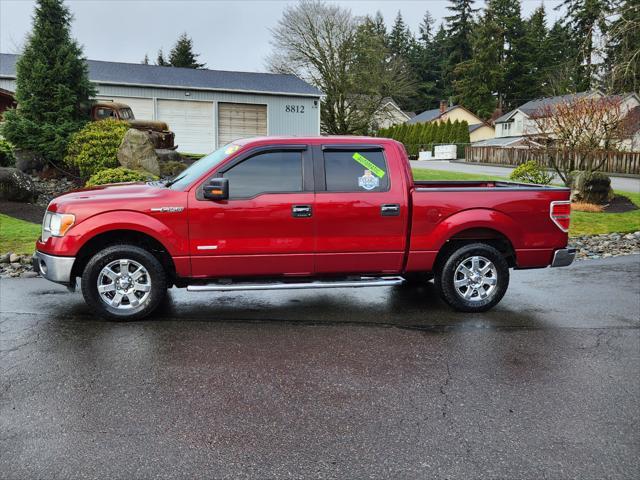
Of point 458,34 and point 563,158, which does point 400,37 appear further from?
point 563,158

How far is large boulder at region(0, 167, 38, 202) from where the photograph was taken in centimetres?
1311

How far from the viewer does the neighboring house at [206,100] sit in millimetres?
28891

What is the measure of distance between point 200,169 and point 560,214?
4.16 metres

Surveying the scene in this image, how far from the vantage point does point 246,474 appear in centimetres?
303

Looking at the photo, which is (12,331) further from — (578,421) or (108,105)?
(108,105)

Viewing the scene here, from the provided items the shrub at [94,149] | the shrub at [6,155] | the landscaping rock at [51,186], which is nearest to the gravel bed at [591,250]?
the landscaping rock at [51,186]

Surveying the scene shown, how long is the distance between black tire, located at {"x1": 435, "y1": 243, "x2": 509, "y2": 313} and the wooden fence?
11.7 metres

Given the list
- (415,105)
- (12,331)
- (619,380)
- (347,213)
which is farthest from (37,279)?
(415,105)

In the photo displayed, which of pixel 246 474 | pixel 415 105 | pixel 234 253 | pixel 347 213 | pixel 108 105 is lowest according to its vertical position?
pixel 246 474

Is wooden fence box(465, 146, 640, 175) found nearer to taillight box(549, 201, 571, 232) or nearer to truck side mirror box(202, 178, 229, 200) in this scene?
taillight box(549, 201, 571, 232)

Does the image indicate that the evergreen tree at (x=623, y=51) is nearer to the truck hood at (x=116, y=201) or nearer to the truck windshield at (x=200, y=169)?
the truck windshield at (x=200, y=169)

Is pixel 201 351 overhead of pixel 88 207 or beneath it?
beneath

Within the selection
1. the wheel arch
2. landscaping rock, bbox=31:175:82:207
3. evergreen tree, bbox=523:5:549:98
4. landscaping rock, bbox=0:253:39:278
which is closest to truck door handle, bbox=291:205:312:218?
the wheel arch

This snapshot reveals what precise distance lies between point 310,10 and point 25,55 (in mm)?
26698
